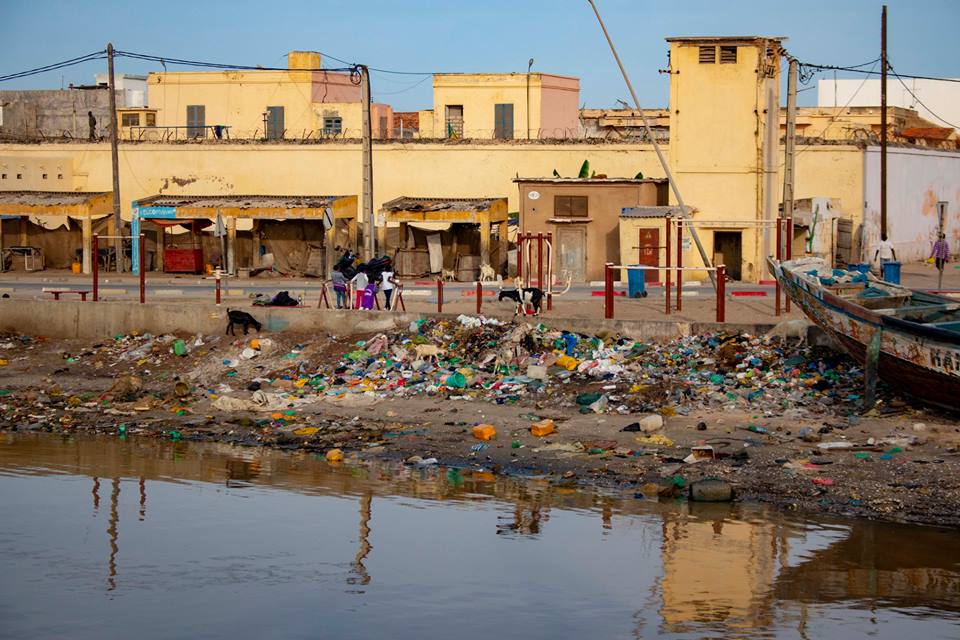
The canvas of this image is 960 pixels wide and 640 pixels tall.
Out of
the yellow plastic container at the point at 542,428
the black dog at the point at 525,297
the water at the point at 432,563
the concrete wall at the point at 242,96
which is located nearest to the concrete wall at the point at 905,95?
the concrete wall at the point at 242,96

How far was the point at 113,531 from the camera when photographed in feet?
40.8

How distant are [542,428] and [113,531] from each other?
5284 mm

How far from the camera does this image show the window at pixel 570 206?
36.7 metres

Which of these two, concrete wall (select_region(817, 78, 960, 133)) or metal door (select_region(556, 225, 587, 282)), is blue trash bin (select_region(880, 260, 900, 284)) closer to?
metal door (select_region(556, 225, 587, 282))

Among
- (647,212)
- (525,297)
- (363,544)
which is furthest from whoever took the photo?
(647,212)

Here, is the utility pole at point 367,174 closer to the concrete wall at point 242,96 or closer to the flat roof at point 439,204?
the flat roof at point 439,204

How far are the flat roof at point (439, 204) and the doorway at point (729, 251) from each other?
6.90 m

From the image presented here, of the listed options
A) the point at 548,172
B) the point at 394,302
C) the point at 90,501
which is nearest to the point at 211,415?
the point at 90,501

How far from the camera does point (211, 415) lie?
17.5m

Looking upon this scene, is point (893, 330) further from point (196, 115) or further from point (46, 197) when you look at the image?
point (196, 115)

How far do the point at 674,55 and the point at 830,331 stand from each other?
66.0 ft

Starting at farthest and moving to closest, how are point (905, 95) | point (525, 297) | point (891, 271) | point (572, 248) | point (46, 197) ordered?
point (905, 95) → point (46, 197) → point (572, 248) → point (891, 271) → point (525, 297)

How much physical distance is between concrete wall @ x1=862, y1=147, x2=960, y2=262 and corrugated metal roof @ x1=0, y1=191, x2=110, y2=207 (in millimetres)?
25071

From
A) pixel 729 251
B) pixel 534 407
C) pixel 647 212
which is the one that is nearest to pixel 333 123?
pixel 647 212
